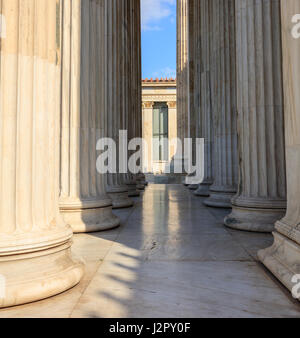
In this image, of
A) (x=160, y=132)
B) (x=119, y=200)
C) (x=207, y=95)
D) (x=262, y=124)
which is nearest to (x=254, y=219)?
(x=262, y=124)

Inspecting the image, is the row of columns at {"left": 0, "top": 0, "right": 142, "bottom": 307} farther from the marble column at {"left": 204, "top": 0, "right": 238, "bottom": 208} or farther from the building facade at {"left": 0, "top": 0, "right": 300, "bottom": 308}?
the marble column at {"left": 204, "top": 0, "right": 238, "bottom": 208}

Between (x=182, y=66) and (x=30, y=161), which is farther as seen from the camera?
(x=182, y=66)

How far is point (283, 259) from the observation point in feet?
26.7

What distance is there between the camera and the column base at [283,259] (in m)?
7.34

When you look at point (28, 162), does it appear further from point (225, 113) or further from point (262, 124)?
point (225, 113)

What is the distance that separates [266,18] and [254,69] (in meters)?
2.29

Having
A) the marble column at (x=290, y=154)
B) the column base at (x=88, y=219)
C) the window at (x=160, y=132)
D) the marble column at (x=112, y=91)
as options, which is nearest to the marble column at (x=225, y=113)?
the marble column at (x=112, y=91)

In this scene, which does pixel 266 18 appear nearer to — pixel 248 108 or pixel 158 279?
pixel 248 108

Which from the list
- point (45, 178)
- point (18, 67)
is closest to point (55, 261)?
point (45, 178)

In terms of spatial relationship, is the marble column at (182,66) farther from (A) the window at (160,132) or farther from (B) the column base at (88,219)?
(B) the column base at (88,219)

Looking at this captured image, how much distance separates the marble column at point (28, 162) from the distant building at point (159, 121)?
86.4m

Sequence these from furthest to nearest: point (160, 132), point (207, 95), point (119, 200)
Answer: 1. point (160, 132)
2. point (207, 95)
3. point (119, 200)

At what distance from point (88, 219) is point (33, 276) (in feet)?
24.0

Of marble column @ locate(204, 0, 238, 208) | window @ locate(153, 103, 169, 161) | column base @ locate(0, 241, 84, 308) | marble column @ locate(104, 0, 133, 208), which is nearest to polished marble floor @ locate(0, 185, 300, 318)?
column base @ locate(0, 241, 84, 308)
